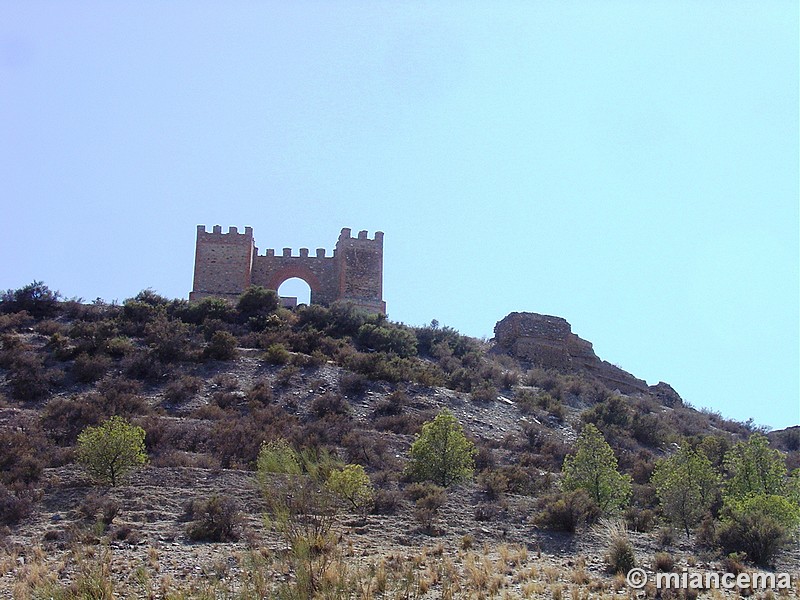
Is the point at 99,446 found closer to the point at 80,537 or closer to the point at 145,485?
the point at 145,485

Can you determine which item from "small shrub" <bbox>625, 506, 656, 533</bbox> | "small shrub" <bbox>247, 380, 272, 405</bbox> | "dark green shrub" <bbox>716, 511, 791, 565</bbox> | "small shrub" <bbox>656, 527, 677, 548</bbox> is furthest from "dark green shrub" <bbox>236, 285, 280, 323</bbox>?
"dark green shrub" <bbox>716, 511, 791, 565</bbox>

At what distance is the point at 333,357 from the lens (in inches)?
1160

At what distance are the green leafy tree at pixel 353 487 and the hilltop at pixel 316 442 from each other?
0.26 metres

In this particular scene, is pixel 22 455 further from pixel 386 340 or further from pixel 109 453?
pixel 386 340

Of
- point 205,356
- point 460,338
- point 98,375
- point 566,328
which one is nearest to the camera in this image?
point 98,375

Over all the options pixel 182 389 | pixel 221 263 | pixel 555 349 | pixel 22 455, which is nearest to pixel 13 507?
pixel 22 455

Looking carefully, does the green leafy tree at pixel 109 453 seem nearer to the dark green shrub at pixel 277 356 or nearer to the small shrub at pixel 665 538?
the small shrub at pixel 665 538

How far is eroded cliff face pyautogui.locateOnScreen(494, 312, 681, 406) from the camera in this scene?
37.3 meters

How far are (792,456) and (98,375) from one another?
71.8ft

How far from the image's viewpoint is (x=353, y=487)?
14.7 m

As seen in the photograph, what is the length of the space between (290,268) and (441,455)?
22.0 metres

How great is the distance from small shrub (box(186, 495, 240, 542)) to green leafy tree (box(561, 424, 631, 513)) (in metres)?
6.85

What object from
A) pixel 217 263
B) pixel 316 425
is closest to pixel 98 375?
pixel 316 425

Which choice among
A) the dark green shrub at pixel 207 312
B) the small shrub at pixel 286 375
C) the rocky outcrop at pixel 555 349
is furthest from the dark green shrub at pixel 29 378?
the rocky outcrop at pixel 555 349
